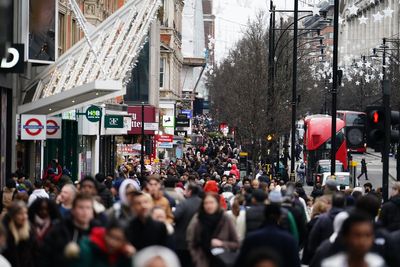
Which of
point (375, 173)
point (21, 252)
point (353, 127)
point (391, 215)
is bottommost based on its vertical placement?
point (375, 173)

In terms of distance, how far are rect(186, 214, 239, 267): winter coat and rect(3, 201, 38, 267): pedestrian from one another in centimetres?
195

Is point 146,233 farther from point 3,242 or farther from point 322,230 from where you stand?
point 322,230

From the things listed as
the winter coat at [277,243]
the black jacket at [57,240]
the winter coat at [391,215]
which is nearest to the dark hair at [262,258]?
the black jacket at [57,240]

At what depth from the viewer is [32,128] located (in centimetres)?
3253

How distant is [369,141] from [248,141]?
127 feet

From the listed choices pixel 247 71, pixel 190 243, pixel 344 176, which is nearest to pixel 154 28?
pixel 247 71

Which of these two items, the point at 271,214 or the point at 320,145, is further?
the point at 320,145

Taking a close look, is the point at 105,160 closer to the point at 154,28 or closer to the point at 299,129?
the point at 154,28

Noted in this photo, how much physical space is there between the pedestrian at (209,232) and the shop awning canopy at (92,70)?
1816 cm

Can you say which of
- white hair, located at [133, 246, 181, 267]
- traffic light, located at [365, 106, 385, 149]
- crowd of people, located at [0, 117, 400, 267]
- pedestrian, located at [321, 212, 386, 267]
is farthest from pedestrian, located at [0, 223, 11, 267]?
traffic light, located at [365, 106, 385, 149]

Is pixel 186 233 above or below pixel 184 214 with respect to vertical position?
below

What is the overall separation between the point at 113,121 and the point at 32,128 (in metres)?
17.0

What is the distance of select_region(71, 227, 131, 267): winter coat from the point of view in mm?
10555

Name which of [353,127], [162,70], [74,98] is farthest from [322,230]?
[162,70]
